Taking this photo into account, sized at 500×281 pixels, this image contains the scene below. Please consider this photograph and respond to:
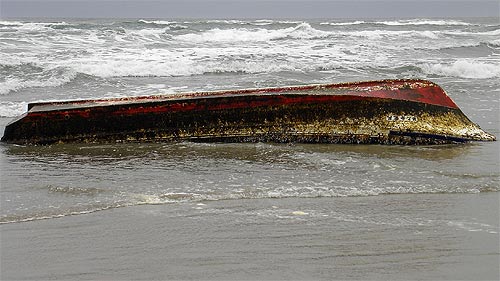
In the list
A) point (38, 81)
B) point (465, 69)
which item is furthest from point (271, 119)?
point (465, 69)

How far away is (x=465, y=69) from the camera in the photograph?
1561 cm

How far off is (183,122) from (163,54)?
12.9m

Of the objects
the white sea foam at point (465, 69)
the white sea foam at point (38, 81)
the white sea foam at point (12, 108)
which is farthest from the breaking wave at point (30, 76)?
the white sea foam at point (465, 69)

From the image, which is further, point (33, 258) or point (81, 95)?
point (81, 95)

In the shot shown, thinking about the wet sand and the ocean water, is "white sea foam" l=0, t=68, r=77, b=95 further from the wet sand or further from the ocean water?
the wet sand

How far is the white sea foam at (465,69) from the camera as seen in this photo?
15184mm

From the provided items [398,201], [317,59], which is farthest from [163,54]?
[398,201]

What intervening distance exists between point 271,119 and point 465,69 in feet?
34.6

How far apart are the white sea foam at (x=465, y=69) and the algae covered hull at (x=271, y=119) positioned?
9.02 metres

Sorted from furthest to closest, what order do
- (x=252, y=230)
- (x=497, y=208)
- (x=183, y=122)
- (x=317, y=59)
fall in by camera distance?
(x=317, y=59)
(x=183, y=122)
(x=497, y=208)
(x=252, y=230)

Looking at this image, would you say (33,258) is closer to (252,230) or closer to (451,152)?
(252,230)

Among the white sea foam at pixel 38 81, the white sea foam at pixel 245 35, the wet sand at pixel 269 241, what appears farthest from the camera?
the white sea foam at pixel 245 35

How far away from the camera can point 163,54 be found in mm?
19156

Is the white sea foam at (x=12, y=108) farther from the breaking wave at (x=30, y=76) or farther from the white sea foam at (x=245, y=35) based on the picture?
the white sea foam at (x=245, y=35)
